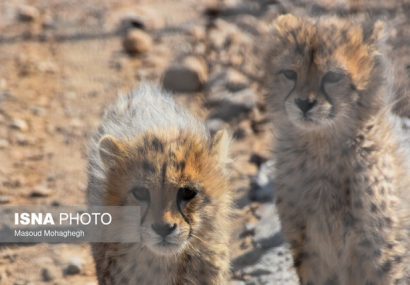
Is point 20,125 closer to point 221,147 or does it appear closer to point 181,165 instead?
point 221,147

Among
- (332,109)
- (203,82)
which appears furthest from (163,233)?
(203,82)

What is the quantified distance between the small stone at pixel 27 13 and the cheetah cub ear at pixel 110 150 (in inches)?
127

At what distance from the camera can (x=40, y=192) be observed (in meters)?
6.60

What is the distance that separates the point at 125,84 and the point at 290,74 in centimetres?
261

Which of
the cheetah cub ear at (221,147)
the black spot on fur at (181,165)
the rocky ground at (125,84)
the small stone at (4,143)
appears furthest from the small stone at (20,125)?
the black spot on fur at (181,165)

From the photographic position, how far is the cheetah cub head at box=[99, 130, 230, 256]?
4762 millimetres

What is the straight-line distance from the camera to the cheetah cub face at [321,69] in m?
4.92

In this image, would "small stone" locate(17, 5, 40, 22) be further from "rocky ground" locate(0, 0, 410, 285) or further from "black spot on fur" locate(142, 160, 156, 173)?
"black spot on fur" locate(142, 160, 156, 173)

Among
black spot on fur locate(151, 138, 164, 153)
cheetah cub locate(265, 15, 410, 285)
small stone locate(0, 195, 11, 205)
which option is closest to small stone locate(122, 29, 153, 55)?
small stone locate(0, 195, 11, 205)

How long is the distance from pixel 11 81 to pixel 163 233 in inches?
126

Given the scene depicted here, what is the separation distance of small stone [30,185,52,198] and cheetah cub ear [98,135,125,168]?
4.98ft

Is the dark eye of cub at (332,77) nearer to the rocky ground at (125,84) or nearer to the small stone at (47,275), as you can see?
the rocky ground at (125,84)

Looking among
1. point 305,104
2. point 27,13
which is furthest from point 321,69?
point 27,13

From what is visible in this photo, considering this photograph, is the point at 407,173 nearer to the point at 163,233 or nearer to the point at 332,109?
the point at 332,109
